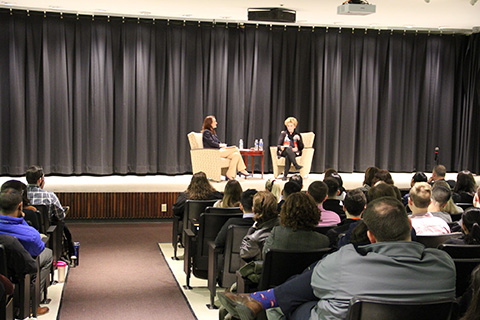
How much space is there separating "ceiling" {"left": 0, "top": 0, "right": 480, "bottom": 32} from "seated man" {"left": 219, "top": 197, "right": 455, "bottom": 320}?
728cm

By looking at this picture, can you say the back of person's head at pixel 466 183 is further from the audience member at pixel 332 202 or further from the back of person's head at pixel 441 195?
the audience member at pixel 332 202

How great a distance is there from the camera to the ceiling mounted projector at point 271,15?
981cm

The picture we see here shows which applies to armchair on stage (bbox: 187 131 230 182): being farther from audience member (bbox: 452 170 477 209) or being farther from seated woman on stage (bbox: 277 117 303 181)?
audience member (bbox: 452 170 477 209)

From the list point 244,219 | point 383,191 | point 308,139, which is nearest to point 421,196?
point 383,191

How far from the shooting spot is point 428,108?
493 inches

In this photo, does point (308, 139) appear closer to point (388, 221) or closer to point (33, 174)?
point (33, 174)

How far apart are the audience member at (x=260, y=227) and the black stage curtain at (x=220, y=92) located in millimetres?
7319

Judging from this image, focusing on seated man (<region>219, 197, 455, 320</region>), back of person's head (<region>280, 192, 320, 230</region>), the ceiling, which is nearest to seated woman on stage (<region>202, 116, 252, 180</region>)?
the ceiling

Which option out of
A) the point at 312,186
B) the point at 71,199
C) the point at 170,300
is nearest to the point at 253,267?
the point at 312,186

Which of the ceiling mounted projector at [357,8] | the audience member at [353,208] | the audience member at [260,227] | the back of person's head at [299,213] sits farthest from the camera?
the ceiling mounted projector at [357,8]

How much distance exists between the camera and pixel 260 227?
404 centimetres

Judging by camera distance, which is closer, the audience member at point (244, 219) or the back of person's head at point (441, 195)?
the audience member at point (244, 219)

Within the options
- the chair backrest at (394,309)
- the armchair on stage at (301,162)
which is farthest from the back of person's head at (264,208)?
the armchair on stage at (301,162)

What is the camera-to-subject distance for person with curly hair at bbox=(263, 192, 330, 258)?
351cm
